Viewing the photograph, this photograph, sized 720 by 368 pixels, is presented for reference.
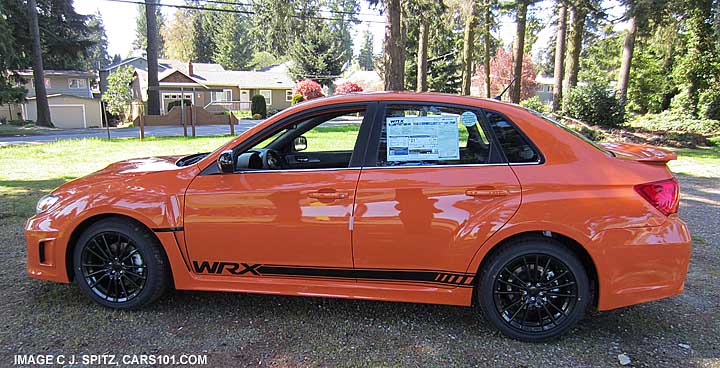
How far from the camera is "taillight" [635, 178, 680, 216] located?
9.52 ft

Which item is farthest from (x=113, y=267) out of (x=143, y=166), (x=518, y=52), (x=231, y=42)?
(x=231, y=42)

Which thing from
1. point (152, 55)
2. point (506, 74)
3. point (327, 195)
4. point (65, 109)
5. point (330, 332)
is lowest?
point (330, 332)

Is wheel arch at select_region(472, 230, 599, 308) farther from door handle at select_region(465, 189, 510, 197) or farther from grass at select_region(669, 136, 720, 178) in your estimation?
grass at select_region(669, 136, 720, 178)

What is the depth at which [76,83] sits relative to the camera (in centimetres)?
4316

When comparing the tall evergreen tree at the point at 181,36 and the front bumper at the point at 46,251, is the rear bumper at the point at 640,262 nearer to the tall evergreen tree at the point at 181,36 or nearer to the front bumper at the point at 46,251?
the front bumper at the point at 46,251

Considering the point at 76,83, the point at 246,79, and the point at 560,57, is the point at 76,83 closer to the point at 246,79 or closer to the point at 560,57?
the point at 246,79

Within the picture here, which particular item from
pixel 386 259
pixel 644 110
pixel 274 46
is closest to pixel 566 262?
pixel 386 259

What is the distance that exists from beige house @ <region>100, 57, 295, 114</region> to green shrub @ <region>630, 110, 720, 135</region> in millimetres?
34598

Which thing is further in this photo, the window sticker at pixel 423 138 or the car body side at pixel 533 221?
the window sticker at pixel 423 138

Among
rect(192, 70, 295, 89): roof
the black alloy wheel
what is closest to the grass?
the black alloy wheel

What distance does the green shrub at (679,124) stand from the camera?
19766 mm

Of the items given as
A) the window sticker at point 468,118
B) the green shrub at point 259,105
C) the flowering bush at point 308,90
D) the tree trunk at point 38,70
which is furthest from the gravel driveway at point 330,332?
the flowering bush at point 308,90

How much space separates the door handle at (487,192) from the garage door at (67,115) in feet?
134

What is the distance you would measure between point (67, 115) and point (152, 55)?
15.9 metres
